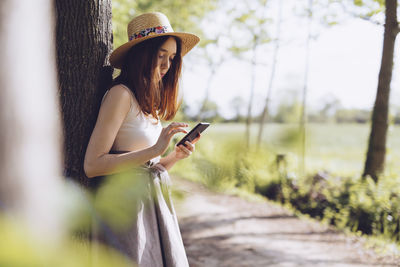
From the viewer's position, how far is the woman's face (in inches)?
69.1

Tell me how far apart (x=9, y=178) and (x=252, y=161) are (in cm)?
731

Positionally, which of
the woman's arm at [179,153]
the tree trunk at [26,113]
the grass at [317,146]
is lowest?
the grass at [317,146]

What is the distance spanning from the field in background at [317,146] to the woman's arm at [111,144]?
38 cm

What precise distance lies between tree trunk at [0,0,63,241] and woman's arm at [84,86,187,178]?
90 centimetres

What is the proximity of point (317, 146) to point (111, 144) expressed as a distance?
34.0ft

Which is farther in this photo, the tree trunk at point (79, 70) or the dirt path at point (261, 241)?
the dirt path at point (261, 241)

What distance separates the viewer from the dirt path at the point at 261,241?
3.92 meters

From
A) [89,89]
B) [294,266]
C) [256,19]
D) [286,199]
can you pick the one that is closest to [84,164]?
[89,89]

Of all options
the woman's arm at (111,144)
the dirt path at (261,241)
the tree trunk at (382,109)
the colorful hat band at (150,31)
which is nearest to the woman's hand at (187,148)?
the woman's arm at (111,144)

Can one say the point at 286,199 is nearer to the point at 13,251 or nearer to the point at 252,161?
the point at 252,161

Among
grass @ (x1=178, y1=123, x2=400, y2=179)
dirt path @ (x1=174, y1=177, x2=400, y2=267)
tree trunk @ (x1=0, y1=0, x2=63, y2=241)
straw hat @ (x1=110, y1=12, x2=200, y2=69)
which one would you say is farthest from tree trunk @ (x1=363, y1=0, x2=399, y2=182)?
tree trunk @ (x1=0, y1=0, x2=63, y2=241)

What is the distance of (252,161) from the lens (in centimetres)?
769

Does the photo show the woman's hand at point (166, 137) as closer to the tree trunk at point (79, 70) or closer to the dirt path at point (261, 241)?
the tree trunk at point (79, 70)

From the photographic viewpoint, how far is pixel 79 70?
1.57 metres
